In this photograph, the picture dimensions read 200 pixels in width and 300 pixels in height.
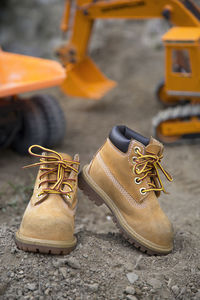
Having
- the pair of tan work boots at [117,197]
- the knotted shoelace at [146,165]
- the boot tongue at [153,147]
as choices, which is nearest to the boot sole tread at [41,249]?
the pair of tan work boots at [117,197]

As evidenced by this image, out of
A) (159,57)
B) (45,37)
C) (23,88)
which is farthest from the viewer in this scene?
(45,37)

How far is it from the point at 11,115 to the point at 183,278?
192cm

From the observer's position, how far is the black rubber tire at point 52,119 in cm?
322

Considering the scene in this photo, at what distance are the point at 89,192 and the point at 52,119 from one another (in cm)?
156

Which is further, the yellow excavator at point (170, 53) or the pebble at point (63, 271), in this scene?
the yellow excavator at point (170, 53)

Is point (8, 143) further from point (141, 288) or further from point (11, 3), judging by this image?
point (11, 3)

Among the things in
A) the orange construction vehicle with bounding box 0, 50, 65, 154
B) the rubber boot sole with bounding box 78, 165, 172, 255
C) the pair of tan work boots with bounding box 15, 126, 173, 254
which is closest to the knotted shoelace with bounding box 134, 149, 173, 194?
the pair of tan work boots with bounding box 15, 126, 173, 254

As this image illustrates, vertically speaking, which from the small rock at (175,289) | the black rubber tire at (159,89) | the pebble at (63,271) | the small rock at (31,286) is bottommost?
the black rubber tire at (159,89)

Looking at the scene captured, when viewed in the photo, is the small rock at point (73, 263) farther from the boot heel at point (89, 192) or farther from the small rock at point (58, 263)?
the boot heel at point (89, 192)

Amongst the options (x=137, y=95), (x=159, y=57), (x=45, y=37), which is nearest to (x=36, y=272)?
(x=137, y=95)

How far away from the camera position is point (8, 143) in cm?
301

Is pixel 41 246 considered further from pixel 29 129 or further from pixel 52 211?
pixel 29 129

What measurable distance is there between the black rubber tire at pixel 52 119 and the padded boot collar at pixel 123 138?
5.08 ft

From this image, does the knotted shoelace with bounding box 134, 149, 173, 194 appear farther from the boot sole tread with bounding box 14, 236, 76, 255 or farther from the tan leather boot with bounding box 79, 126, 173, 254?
the boot sole tread with bounding box 14, 236, 76, 255
